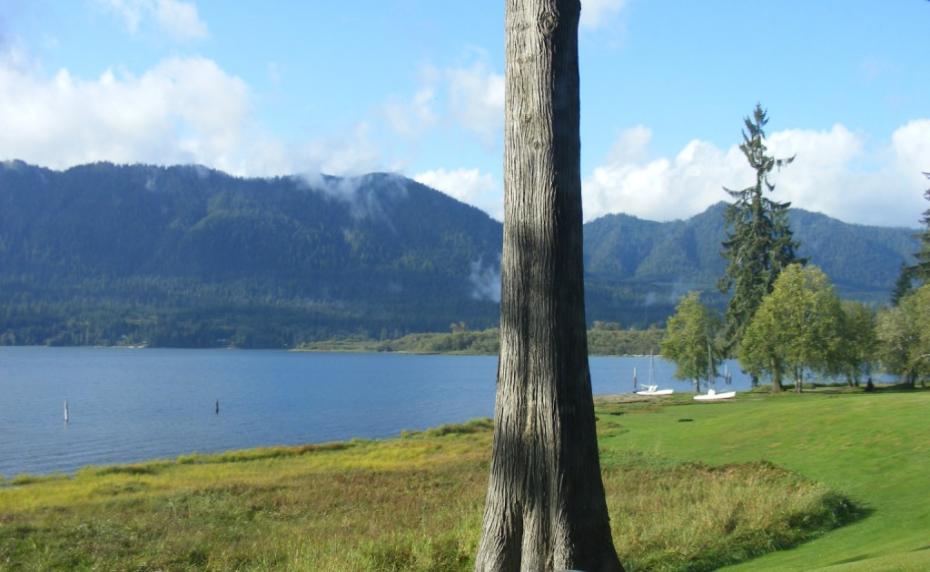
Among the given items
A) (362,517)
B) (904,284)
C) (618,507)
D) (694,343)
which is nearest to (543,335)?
(618,507)

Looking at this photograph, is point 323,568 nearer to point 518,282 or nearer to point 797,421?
point 518,282

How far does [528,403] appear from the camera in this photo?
6.30 meters

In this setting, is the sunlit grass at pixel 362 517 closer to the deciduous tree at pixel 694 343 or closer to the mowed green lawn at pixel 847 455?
the mowed green lawn at pixel 847 455

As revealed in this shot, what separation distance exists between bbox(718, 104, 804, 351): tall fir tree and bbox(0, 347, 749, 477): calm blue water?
2395 centimetres

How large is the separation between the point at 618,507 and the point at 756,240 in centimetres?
5434

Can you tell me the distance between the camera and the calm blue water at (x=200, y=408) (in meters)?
53.2

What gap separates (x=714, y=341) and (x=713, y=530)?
62076 millimetres

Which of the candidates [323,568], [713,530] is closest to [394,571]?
[323,568]

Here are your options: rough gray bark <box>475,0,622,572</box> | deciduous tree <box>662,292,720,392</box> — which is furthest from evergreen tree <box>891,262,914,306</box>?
rough gray bark <box>475,0,622,572</box>

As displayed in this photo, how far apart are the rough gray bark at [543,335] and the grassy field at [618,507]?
4033mm

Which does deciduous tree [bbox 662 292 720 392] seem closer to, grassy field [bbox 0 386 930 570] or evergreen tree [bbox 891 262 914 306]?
evergreen tree [bbox 891 262 914 306]

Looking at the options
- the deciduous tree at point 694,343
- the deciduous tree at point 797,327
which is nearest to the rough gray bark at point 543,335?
the deciduous tree at point 797,327

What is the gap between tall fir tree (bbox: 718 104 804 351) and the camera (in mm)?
65562

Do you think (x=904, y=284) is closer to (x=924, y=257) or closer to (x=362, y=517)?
(x=924, y=257)
